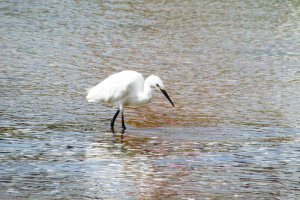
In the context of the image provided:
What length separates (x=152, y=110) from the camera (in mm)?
11258

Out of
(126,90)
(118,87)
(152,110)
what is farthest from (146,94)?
(152,110)

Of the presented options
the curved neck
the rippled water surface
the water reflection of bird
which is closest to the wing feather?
the water reflection of bird

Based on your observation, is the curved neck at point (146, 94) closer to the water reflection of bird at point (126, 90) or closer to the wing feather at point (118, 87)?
the water reflection of bird at point (126, 90)

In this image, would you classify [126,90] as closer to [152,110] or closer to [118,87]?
[118,87]

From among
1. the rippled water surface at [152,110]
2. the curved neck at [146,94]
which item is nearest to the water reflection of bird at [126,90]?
the curved neck at [146,94]

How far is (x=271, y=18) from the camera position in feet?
82.0

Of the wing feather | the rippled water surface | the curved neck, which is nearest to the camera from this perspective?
the rippled water surface

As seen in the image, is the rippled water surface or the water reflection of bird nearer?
the rippled water surface

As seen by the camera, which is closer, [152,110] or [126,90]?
[126,90]

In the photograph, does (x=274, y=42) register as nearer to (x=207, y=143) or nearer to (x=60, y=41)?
(x=60, y=41)

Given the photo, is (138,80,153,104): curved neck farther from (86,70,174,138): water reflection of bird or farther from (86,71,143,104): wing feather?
(86,71,143,104): wing feather

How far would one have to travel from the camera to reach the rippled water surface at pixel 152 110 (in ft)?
23.0

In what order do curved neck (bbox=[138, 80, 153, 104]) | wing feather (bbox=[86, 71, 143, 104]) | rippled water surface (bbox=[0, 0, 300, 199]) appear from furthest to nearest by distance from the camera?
1. wing feather (bbox=[86, 71, 143, 104])
2. curved neck (bbox=[138, 80, 153, 104])
3. rippled water surface (bbox=[0, 0, 300, 199])

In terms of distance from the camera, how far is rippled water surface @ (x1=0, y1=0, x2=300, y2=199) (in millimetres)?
7020
